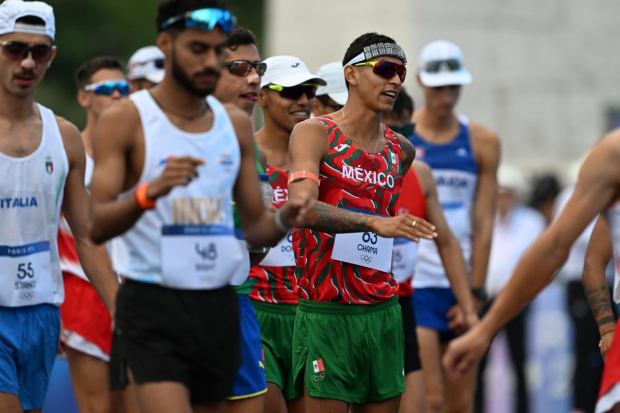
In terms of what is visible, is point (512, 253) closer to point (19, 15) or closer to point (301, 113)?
point (301, 113)

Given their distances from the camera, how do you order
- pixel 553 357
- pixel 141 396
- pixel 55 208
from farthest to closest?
1. pixel 553 357
2. pixel 55 208
3. pixel 141 396

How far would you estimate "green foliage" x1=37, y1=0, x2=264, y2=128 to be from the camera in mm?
35062

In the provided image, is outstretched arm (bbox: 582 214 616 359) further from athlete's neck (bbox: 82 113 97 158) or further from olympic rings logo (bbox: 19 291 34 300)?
athlete's neck (bbox: 82 113 97 158)

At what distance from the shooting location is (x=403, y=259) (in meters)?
8.75

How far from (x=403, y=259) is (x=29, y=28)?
3.18 m

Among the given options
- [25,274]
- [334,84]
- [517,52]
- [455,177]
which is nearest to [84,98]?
[334,84]

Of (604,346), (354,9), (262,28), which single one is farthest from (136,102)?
(262,28)

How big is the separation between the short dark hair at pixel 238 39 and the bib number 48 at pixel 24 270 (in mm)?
1915

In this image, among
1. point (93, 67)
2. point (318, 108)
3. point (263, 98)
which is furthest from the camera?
point (93, 67)

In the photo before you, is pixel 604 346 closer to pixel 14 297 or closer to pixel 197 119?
pixel 197 119

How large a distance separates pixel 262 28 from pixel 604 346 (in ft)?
97.7

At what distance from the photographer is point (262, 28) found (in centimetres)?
3541

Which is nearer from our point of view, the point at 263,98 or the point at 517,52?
the point at 263,98

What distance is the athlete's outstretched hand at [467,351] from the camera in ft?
18.8
